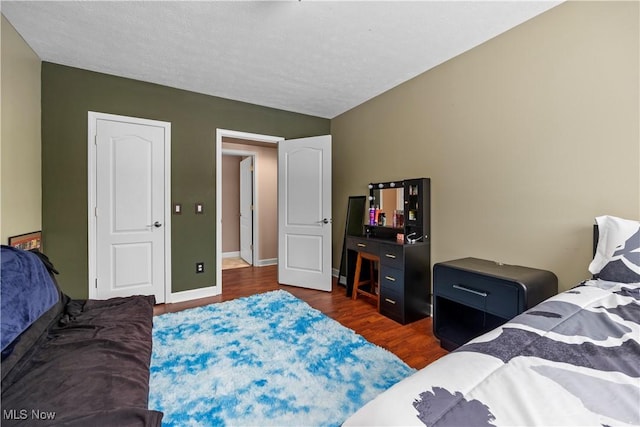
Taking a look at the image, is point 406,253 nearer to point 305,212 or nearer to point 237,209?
point 305,212

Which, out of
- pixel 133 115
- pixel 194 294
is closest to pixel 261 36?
pixel 133 115

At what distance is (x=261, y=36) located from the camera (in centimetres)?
227

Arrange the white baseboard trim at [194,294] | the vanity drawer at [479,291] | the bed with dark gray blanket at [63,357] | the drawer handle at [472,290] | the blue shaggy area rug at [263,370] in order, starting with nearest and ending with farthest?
the bed with dark gray blanket at [63,357] → the blue shaggy area rug at [263,370] → the vanity drawer at [479,291] → the drawer handle at [472,290] → the white baseboard trim at [194,294]

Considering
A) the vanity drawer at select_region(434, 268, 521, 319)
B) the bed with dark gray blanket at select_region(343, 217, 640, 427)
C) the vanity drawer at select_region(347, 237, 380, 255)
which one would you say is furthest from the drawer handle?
the vanity drawer at select_region(347, 237, 380, 255)

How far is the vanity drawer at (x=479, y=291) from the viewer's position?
1787 mm

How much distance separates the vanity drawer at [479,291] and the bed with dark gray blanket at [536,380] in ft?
2.16

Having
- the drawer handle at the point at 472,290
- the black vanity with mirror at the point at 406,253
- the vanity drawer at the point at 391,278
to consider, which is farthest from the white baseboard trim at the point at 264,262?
the drawer handle at the point at 472,290

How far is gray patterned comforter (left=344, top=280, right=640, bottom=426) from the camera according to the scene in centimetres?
58

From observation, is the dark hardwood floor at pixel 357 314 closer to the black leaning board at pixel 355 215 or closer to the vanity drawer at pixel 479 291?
the vanity drawer at pixel 479 291

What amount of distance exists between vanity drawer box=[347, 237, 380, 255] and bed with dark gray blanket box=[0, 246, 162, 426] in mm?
2168

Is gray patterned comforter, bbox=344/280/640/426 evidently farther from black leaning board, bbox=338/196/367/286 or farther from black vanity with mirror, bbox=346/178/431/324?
black leaning board, bbox=338/196/367/286

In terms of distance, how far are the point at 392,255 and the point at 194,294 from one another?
7.98 ft

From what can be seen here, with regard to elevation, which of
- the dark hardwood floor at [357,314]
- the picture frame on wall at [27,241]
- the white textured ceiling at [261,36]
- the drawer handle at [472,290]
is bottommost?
the dark hardwood floor at [357,314]

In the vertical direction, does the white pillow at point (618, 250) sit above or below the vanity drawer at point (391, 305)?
above
